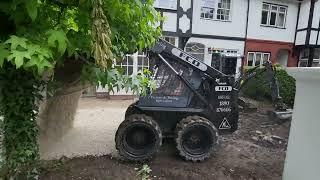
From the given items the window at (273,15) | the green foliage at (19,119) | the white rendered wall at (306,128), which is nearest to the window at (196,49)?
the window at (273,15)

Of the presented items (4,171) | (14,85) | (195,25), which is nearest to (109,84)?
(14,85)

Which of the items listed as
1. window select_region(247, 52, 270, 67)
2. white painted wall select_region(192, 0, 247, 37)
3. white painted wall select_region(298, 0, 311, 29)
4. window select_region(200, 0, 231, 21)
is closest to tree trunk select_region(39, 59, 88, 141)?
white painted wall select_region(192, 0, 247, 37)

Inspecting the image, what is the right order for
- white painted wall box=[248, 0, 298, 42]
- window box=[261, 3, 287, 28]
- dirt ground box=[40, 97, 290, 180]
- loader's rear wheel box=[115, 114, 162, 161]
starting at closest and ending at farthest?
dirt ground box=[40, 97, 290, 180] → loader's rear wheel box=[115, 114, 162, 161] → white painted wall box=[248, 0, 298, 42] → window box=[261, 3, 287, 28]

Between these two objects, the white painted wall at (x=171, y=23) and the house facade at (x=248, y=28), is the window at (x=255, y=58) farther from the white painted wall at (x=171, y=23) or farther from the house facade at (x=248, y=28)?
the white painted wall at (x=171, y=23)

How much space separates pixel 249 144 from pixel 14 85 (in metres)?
5.77

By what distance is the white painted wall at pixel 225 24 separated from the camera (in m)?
14.2

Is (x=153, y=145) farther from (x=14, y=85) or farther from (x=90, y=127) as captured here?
(x=14, y=85)

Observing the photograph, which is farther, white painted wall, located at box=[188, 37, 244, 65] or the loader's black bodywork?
white painted wall, located at box=[188, 37, 244, 65]

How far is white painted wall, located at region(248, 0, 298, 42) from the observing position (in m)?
15.4

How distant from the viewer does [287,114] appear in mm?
9188

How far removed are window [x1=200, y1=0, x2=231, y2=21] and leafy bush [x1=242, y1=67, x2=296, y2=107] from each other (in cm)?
368

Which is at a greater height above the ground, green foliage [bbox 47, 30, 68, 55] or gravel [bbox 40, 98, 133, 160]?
green foliage [bbox 47, 30, 68, 55]

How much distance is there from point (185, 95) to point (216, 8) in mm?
9662

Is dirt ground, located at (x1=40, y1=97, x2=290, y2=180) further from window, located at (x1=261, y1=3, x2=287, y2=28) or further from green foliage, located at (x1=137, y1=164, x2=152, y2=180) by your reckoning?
window, located at (x1=261, y1=3, x2=287, y2=28)
